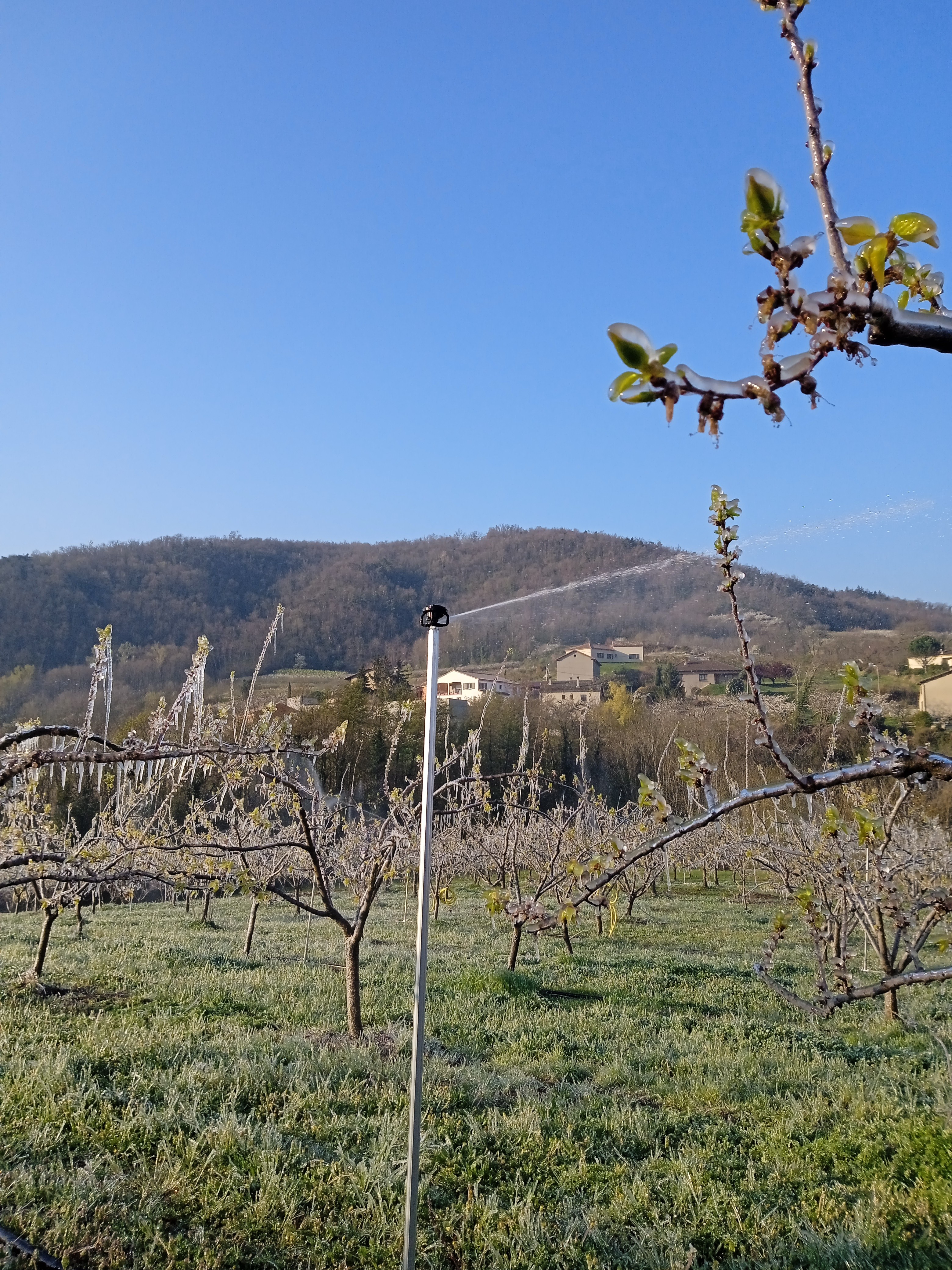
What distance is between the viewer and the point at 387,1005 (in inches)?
299

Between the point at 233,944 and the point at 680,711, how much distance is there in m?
24.9

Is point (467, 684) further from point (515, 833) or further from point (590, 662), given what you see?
point (590, 662)

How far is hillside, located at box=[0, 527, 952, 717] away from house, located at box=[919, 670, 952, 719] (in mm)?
6878

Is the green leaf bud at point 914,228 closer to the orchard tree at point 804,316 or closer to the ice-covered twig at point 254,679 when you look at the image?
the orchard tree at point 804,316

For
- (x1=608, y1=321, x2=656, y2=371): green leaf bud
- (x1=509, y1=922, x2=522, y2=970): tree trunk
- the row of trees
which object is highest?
(x1=608, y1=321, x2=656, y2=371): green leaf bud

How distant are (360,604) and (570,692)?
16.1 meters

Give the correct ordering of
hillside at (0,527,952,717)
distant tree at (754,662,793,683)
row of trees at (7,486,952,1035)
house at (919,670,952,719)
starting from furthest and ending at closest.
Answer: house at (919,670,952,719) < distant tree at (754,662,793,683) < hillside at (0,527,952,717) < row of trees at (7,486,952,1035)

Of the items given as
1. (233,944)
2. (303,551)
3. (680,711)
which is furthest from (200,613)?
(233,944)

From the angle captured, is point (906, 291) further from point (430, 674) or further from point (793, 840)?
point (793, 840)

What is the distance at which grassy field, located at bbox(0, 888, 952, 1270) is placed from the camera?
11.1 feet

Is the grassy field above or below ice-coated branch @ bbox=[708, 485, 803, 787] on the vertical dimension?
below

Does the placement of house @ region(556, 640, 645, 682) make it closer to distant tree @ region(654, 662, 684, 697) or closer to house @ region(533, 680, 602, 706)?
house @ region(533, 680, 602, 706)

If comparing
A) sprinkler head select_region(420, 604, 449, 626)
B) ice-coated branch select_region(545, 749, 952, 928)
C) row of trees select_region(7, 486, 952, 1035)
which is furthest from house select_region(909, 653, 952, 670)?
ice-coated branch select_region(545, 749, 952, 928)

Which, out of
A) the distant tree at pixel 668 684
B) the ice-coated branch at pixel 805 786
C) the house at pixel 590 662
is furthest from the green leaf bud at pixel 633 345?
the distant tree at pixel 668 684
